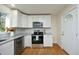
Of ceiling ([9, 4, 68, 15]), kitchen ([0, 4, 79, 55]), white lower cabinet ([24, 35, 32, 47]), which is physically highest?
ceiling ([9, 4, 68, 15])

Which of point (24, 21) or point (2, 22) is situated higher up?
point (24, 21)

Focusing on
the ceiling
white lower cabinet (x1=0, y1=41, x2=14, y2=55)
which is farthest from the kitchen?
white lower cabinet (x1=0, y1=41, x2=14, y2=55)

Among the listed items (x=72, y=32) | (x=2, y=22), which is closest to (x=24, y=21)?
(x=2, y=22)

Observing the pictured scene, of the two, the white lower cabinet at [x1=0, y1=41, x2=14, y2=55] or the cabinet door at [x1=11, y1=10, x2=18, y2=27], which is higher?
the cabinet door at [x1=11, y1=10, x2=18, y2=27]

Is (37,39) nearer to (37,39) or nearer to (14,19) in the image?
(37,39)

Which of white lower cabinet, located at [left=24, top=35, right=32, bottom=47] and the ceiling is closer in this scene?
the ceiling

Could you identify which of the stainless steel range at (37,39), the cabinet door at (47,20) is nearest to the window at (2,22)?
the stainless steel range at (37,39)

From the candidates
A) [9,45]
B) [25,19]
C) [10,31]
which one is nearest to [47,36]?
[25,19]

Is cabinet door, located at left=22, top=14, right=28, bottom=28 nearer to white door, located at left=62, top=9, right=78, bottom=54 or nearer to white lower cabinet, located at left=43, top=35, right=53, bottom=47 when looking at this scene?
white lower cabinet, located at left=43, top=35, right=53, bottom=47

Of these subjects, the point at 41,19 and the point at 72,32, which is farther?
the point at 41,19

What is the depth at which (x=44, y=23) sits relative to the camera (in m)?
7.59
